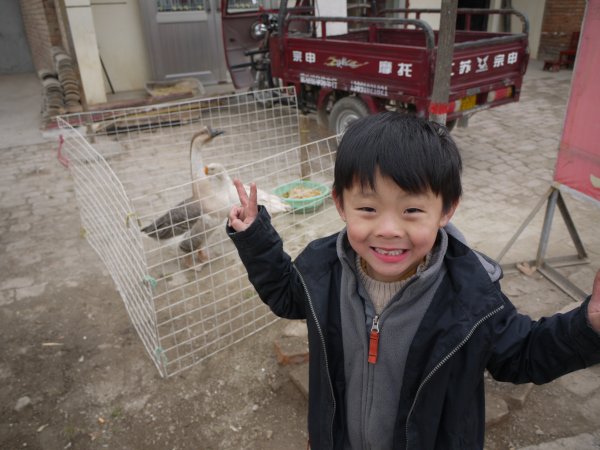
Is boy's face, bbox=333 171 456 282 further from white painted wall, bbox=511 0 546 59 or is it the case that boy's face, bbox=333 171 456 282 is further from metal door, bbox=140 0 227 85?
white painted wall, bbox=511 0 546 59

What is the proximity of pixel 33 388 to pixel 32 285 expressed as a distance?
46.8 inches

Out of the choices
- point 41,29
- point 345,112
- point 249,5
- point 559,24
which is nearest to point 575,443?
point 345,112

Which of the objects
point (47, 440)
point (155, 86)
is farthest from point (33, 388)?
point (155, 86)

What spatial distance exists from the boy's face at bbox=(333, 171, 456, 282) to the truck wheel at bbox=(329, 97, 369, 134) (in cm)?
452

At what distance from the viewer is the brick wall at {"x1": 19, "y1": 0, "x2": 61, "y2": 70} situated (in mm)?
9484

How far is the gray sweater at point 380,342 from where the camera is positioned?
3.96 feet

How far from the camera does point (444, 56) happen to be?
2.92m

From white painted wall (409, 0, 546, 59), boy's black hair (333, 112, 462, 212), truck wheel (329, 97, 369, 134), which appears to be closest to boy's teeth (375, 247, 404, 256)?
boy's black hair (333, 112, 462, 212)

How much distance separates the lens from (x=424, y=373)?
118 cm

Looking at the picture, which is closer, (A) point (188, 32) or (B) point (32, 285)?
(B) point (32, 285)

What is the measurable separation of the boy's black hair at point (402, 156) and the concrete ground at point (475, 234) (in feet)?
5.58

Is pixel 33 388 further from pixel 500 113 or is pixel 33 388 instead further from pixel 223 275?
pixel 500 113

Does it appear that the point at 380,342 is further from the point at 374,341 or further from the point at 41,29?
the point at 41,29

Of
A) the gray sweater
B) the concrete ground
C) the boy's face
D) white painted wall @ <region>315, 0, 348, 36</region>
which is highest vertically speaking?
white painted wall @ <region>315, 0, 348, 36</region>
